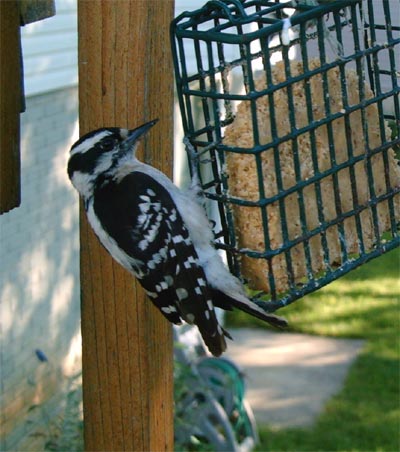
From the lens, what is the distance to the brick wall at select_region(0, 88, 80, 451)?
19.4ft

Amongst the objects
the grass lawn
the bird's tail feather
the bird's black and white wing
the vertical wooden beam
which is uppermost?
the vertical wooden beam

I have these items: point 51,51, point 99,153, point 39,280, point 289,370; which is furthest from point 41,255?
point 99,153

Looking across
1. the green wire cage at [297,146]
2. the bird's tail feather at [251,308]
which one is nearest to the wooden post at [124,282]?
the green wire cage at [297,146]

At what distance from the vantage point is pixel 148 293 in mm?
2820

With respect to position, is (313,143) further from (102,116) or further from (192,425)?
(192,425)

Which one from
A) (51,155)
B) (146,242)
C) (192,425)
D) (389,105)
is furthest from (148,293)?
(51,155)

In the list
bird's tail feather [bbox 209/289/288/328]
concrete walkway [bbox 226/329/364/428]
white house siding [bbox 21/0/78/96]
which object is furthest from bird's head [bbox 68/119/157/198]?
concrete walkway [bbox 226/329/364/428]

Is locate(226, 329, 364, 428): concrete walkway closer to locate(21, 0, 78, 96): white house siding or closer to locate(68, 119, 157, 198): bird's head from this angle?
locate(21, 0, 78, 96): white house siding

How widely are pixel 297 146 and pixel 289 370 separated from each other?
4688 millimetres

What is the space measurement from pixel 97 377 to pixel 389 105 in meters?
1.89

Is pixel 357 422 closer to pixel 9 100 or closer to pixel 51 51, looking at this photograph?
pixel 51 51

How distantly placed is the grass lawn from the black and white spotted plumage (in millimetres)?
3239

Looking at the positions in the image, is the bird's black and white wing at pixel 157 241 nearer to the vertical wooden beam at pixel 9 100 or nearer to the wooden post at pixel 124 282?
the wooden post at pixel 124 282

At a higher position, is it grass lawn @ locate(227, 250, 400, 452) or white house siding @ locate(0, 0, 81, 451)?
white house siding @ locate(0, 0, 81, 451)
